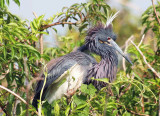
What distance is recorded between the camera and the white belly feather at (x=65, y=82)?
11.4 ft

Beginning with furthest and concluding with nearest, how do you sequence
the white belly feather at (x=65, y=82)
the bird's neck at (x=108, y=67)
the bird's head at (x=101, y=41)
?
1. the bird's head at (x=101, y=41)
2. the bird's neck at (x=108, y=67)
3. the white belly feather at (x=65, y=82)

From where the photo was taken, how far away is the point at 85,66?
142 inches

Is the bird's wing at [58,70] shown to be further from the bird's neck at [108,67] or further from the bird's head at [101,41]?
the bird's head at [101,41]

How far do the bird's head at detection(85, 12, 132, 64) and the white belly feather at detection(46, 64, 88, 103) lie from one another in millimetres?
420

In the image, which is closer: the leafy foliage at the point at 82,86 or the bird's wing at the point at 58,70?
the leafy foliage at the point at 82,86

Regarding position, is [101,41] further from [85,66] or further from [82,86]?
[82,86]

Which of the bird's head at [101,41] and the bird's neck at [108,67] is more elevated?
the bird's head at [101,41]

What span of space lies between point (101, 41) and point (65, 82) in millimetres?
788

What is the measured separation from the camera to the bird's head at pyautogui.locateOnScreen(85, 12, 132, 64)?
3.86m

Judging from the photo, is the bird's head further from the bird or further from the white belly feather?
the white belly feather

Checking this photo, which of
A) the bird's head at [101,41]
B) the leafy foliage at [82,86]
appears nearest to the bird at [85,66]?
the bird's head at [101,41]

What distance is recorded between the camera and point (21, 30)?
2902 mm

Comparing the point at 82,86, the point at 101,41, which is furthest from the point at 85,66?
the point at 82,86

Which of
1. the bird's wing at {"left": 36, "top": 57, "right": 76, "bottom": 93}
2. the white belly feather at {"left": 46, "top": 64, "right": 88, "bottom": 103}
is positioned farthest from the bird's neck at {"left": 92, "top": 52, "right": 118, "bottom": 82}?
the bird's wing at {"left": 36, "top": 57, "right": 76, "bottom": 93}
